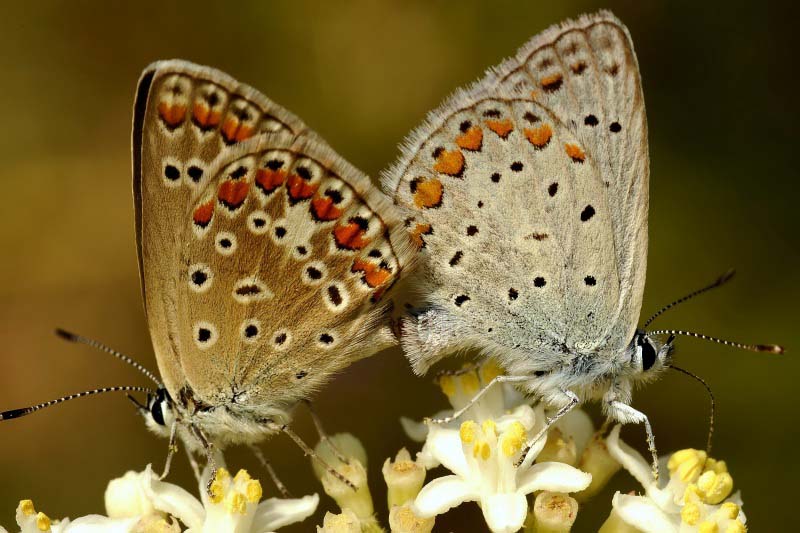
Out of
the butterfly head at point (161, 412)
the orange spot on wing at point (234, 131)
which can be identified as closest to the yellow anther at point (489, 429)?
the butterfly head at point (161, 412)

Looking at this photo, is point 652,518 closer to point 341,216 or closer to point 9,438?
point 341,216

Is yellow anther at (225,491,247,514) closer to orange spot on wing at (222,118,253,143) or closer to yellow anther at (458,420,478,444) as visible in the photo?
yellow anther at (458,420,478,444)

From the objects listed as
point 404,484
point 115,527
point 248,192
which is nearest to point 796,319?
point 404,484

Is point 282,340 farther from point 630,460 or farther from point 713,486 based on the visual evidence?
point 713,486

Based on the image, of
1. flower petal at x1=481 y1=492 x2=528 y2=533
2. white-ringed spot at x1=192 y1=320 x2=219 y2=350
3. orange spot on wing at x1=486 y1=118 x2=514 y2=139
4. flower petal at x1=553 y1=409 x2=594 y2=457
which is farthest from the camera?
flower petal at x1=553 y1=409 x2=594 y2=457

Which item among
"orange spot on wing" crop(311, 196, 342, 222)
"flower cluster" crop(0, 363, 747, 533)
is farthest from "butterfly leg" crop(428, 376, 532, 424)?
"orange spot on wing" crop(311, 196, 342, 222)

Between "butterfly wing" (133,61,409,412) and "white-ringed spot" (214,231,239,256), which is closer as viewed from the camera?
"butterfly wing" (133,61,409,412)
